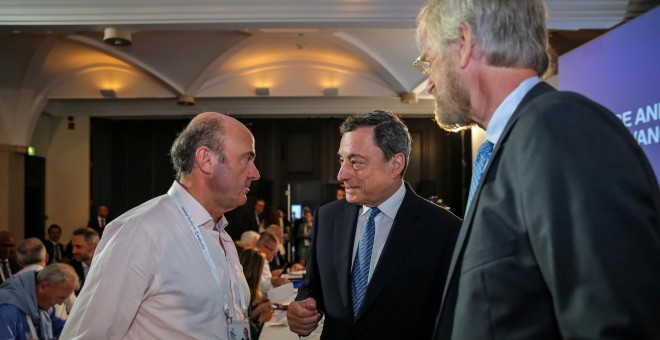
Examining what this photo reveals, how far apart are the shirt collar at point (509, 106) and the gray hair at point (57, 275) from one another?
3516mm

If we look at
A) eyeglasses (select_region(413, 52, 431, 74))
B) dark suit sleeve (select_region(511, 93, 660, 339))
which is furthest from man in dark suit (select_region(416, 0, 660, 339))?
eyeglasses (select_region(413, 52, 431, 74))

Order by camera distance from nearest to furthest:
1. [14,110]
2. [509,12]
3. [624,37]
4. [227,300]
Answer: [509,12] → [227,300] → [624,37] → [14,110]

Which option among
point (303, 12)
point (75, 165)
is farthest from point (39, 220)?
point (303, 12)

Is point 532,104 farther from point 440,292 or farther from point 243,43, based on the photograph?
point 243,43

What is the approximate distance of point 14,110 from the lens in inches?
422

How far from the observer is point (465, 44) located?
3.32ft

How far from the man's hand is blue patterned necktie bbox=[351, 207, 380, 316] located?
0.16 m

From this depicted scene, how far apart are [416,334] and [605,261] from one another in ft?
3.71

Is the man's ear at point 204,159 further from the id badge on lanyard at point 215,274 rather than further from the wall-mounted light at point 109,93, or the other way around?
the wall-mounted light at point 109,93

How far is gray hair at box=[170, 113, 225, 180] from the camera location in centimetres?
189

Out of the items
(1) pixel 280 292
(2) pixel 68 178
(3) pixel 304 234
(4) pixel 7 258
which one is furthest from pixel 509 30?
(2) pixel 68 178

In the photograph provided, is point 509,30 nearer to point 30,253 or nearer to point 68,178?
point 30,253

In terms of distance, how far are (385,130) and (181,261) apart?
901mm

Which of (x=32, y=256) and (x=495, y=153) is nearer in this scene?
(x=495, y=153)
